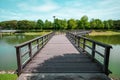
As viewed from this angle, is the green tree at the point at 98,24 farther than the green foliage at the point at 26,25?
No

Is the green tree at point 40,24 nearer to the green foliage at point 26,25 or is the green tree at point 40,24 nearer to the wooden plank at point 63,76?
the green foliage at point 26,25

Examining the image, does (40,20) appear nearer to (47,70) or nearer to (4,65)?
(4,65)

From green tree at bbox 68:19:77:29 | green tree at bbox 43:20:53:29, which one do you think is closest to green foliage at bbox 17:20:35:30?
green tree at bbox 43:20:53:29

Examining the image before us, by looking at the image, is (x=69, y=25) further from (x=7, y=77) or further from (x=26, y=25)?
(x=7, y=77)

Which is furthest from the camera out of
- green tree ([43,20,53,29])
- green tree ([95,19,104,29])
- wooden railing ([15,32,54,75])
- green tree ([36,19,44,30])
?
green tree ([36,19,44,30])

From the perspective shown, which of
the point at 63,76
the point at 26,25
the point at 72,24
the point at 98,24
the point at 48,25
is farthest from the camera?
the point at 26,25

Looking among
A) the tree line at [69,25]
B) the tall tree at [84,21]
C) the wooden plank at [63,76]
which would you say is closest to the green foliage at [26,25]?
the tree line at [69,25]

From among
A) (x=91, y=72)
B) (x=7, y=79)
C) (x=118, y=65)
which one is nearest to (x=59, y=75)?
(x=91, y=72)

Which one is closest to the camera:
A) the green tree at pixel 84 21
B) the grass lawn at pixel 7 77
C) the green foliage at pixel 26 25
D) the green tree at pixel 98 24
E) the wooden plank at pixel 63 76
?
the wooden plank at pixel 63 76

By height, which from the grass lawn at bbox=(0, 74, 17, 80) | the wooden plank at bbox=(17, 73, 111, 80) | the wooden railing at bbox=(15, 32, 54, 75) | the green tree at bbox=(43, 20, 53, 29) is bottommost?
the grass lawn at bbox=(0, 74, 17, 80)

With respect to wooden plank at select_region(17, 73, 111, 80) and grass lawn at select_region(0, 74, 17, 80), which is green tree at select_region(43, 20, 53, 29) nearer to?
grass lawn at select_region(0, 74, 17, 80)

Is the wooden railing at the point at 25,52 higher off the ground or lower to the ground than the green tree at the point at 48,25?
lower

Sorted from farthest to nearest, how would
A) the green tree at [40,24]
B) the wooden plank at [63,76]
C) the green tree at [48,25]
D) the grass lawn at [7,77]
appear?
1. the green tree at [40,24]
2. the green tree at [48,25]
3. the grass lawn at [7,77]
4. the wooden plank at [63,76]

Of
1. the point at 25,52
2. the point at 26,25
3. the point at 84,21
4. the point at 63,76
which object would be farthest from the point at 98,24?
the point at 63,76
